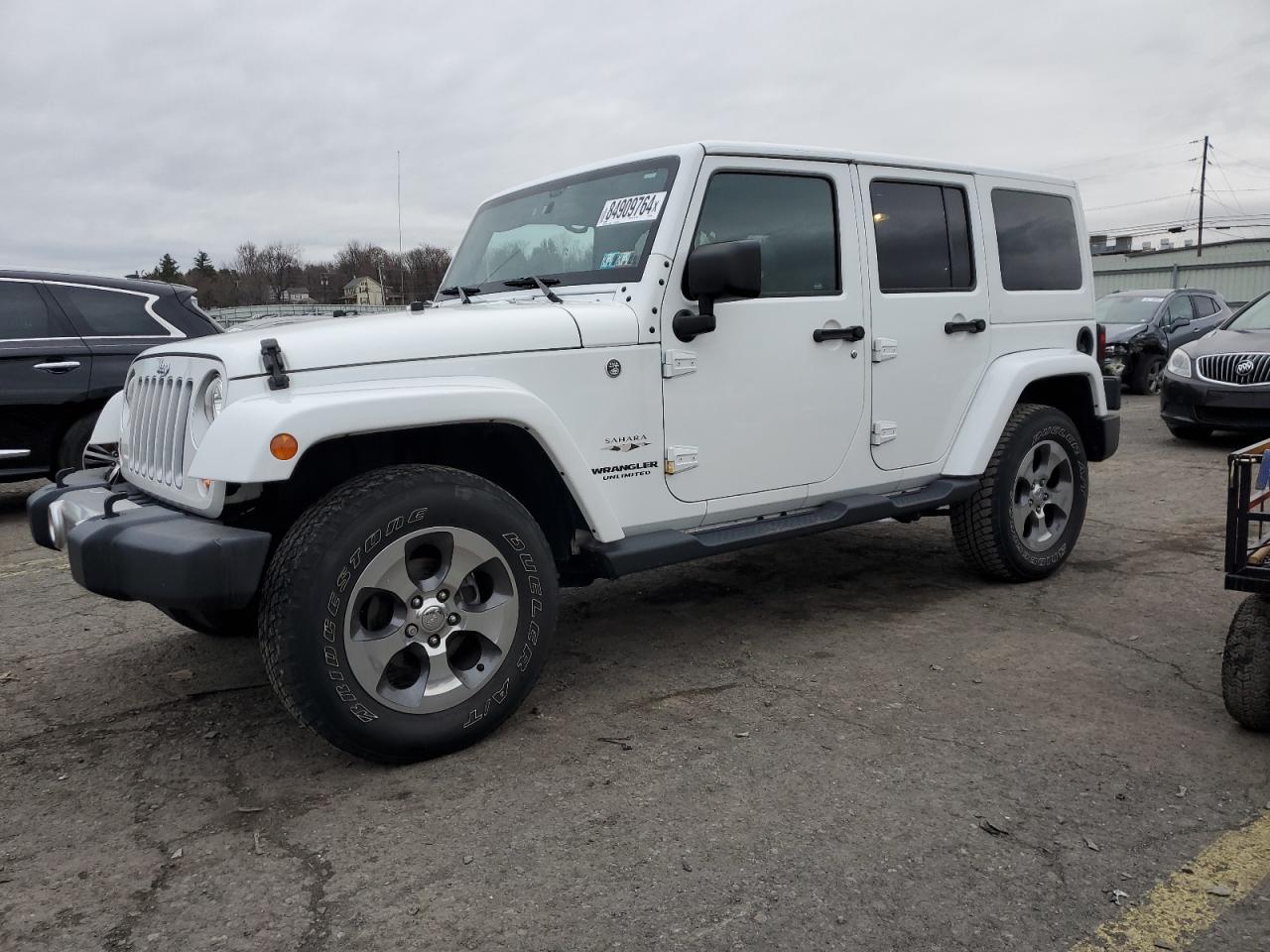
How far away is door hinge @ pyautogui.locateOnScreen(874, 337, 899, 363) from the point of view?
13.9ft

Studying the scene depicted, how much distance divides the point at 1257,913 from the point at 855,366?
2448mm

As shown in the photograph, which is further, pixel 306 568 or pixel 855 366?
pixel 855 366

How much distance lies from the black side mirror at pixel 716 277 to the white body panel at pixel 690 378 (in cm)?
7

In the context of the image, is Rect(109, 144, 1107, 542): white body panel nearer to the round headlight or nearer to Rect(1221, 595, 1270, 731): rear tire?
A: the round headlight

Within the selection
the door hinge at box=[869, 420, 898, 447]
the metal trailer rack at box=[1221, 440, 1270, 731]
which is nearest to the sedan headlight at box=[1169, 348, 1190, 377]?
the door hinge at box=[869, 420, 898, 447]

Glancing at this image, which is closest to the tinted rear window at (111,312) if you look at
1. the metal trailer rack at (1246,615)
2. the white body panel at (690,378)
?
the white body panel at (690,378)

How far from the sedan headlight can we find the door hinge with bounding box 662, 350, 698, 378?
7711 mm

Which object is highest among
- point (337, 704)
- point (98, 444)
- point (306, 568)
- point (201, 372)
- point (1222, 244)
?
point (1222, 244)

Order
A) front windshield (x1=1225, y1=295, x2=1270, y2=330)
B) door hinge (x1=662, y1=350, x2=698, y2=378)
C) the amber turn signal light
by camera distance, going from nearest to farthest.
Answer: the amber turn signal light < door hinge (x1=662, y1=350, x2=698, y2=378) < front windshield (x1=1225, y1=295, x2=1270, y2=330)

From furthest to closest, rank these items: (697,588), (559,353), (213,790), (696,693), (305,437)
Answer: (697,588)
(696,693)
(559,353)
(213,790)
(305,437)

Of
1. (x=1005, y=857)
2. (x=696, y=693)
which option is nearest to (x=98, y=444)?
(x=696, y=693)

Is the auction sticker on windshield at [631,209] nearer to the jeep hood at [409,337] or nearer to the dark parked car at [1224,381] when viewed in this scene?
the jeep hood at [409,337]

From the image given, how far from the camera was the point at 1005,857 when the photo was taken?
8.21 ft

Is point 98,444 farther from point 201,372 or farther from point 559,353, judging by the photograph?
point 559,353
